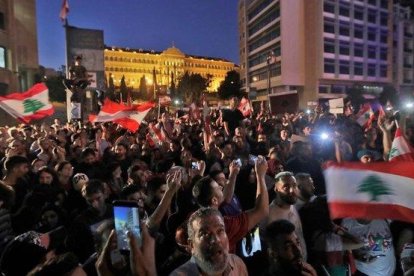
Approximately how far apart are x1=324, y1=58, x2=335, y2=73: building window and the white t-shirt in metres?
65.6

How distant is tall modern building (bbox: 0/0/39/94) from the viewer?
39.7 m

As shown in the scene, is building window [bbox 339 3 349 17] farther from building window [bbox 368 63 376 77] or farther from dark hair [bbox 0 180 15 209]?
dark hair [bbox 0 180 15 209]

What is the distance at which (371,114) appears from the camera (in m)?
11.7

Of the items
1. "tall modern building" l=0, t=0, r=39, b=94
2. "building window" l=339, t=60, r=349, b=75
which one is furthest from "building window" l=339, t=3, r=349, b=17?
"tall modern building" l=0, t=0, r=39, b=94

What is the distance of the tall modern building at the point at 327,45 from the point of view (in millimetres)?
66312

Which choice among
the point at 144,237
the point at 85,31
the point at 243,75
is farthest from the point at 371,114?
the point at 243,75

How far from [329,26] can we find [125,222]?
70153 millimetres

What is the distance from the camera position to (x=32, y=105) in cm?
999

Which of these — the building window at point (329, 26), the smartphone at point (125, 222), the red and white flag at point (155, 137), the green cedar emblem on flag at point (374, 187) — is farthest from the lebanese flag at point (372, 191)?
the building window at point (329, 26)

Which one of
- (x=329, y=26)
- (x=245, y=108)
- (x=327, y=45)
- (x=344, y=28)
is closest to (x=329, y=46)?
(x=327, y=45)

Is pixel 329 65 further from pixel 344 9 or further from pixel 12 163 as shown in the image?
pixel 12 163

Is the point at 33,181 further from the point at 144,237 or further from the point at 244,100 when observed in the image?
the point at 244,100

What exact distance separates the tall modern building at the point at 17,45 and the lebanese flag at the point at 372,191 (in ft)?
134

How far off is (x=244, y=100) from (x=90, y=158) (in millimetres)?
8550
